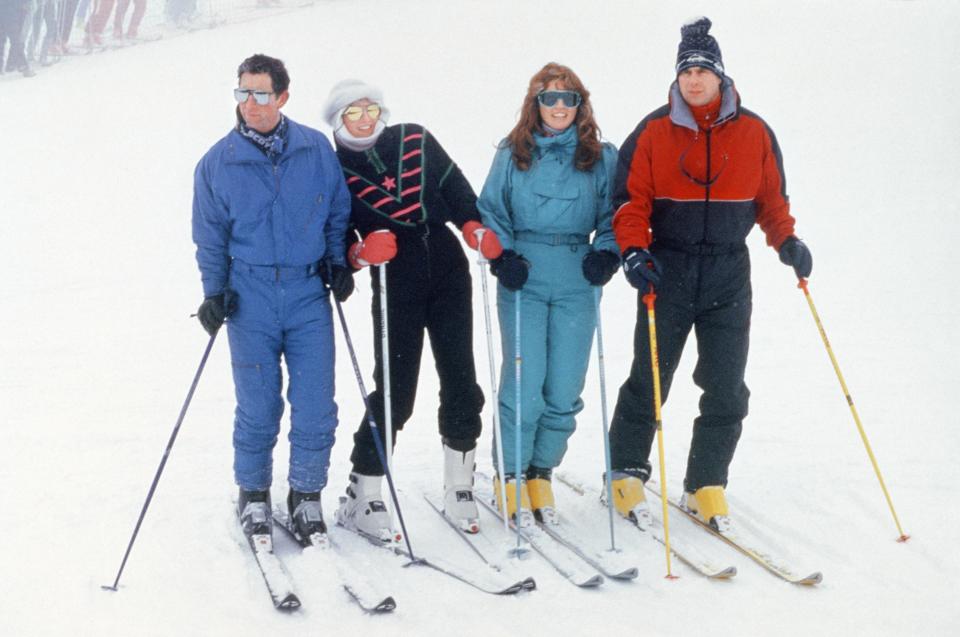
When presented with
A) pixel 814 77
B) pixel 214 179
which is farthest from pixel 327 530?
pixel 814 77

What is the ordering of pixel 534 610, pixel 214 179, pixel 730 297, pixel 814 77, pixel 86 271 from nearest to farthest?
pixel 534 610
pixel 214 179
pixel 730 297
pixel 86 271
pixel 814 77

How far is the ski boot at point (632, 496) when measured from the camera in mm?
3930

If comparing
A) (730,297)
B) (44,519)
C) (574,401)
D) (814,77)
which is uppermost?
(814,77)

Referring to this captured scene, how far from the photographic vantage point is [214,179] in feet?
11.7

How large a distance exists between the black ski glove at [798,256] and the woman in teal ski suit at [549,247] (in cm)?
66

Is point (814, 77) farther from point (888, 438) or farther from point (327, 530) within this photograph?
point (327, 530)

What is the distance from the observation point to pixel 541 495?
4.03 m

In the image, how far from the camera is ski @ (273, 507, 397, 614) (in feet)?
10.4

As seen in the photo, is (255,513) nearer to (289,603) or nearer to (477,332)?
(289,603)

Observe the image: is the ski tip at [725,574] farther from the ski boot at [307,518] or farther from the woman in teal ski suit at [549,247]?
the ski boot at [307,518]

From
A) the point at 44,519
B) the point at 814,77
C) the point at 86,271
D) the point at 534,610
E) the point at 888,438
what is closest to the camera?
the point at 534,610

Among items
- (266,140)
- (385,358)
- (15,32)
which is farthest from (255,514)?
(15,32)

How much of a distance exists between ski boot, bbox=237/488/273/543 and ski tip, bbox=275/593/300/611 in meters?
0.53

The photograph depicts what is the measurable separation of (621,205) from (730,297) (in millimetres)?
560
